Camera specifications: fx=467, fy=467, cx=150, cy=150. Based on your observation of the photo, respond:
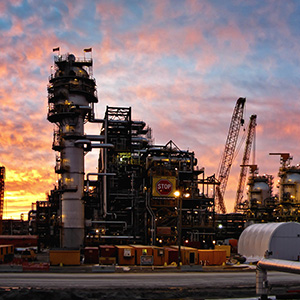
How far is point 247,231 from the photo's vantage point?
275 feet

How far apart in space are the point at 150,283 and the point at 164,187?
52186 mm

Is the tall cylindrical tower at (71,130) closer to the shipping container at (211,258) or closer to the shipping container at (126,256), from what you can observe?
the shipping container at (126,256)

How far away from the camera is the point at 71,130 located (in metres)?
94.6

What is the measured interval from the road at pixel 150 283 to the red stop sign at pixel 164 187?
41.5 metres

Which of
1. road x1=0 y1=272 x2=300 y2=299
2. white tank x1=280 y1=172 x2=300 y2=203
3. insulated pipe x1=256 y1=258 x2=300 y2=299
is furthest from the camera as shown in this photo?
white tank x1=280 y1=172 x2=300 y2=203

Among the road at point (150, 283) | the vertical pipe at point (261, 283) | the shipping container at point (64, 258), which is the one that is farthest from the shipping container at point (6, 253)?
the vertical pipe at point (261, 283)

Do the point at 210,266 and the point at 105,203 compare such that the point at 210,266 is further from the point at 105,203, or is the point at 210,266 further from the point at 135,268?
the point at 105,203

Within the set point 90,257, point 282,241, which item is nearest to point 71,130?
point 90,257

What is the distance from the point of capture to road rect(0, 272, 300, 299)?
38156mm

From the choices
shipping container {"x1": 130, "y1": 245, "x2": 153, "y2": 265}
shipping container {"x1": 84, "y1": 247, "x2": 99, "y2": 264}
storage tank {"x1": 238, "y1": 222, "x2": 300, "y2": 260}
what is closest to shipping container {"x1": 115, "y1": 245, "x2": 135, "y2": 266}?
shipping container {"x1": 130, "y1": 245, "x2": 153, "y2": 265}

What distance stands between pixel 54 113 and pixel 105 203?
73.3ft

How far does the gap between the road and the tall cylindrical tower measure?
4040 cm

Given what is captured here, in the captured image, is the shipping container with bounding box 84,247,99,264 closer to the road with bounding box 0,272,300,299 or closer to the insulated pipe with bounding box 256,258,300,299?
the road with bounding box 0,272,300,299

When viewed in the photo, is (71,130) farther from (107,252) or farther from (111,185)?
(107,252)
